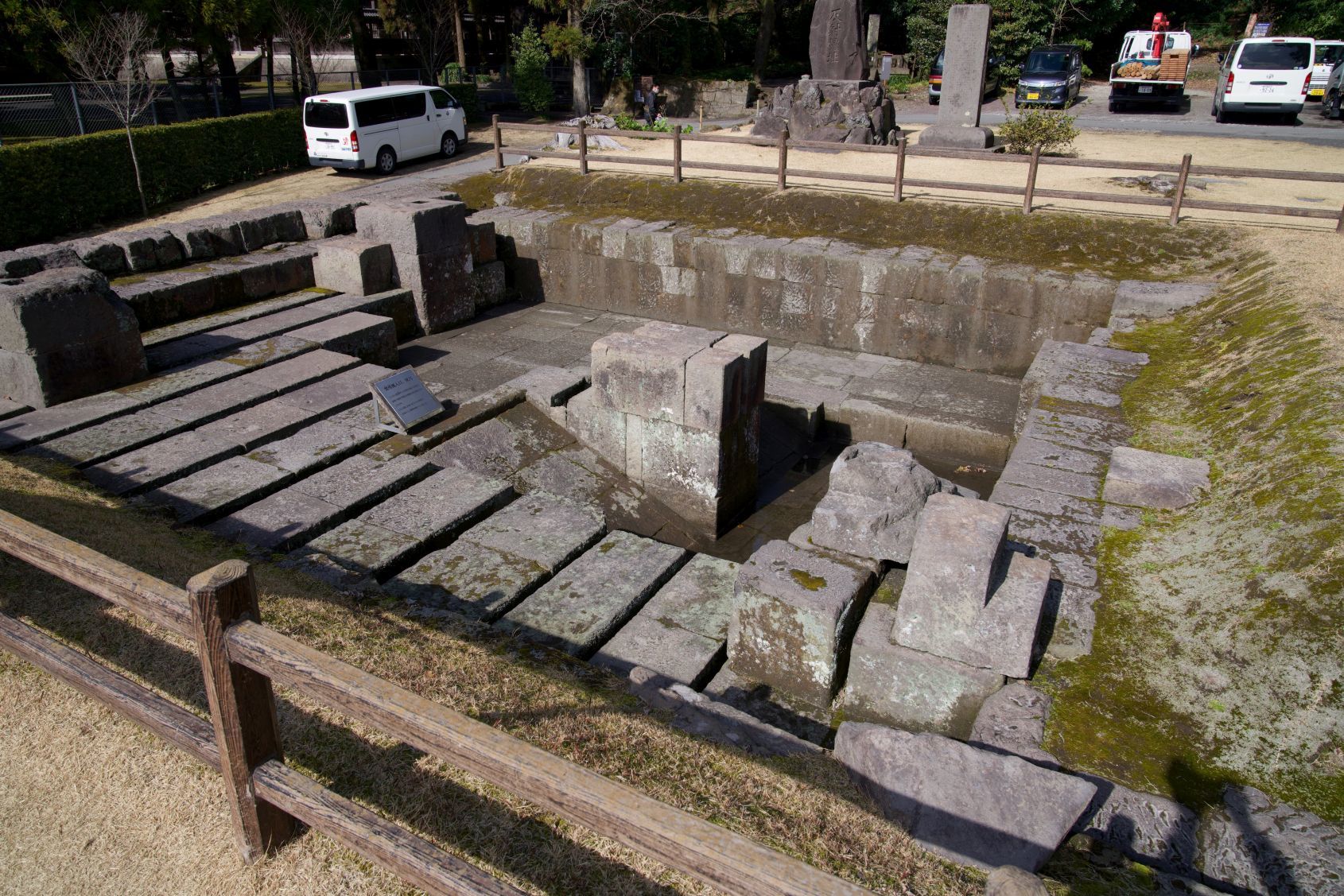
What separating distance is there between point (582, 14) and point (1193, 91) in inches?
700

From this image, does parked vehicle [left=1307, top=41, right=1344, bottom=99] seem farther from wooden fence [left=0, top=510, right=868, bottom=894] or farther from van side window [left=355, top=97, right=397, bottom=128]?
wooden fence [left=0, top=510, right=868, bottom=894]

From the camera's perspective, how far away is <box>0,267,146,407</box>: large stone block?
6.66 meters

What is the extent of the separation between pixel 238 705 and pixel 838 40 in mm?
16178

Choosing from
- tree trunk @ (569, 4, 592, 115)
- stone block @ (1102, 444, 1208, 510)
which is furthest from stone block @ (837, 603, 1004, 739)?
tree trunk @ (569, 4, 592, 115)

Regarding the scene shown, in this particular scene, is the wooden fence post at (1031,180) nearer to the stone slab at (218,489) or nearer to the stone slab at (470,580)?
the stone slab at (470,580)

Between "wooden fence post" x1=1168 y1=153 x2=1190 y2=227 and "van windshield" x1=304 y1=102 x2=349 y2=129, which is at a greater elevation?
"van windshield" x1=304 y1=102 x2=349 y2=129

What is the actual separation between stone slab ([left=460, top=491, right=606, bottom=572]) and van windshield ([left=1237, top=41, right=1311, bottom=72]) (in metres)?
20.1

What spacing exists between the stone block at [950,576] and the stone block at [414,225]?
7327mm

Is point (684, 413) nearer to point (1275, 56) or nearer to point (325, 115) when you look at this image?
point (325, 115)

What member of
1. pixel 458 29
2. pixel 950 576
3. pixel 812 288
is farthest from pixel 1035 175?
pixel 458 29

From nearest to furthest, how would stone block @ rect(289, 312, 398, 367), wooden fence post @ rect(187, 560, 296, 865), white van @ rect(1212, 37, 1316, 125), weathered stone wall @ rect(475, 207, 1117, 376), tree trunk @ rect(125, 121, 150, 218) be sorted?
wooden fence post @ rect(187, 560, 296, 865), stone block @ rect(289, 312, 398, 367), weathered stone wall @ rect(475, 207, 1117, 376), tree trunk @ rect(125, 121, 150, 218), white van @ rect(1212, 37, 1316, 125)

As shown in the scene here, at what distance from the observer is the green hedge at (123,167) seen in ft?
50.8

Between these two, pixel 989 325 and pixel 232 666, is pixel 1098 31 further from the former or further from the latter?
pixel 232 666

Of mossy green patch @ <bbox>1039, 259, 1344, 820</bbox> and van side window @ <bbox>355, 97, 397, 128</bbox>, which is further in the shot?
van side window @ <bbox>355, 97, 397, 128</bbox>
